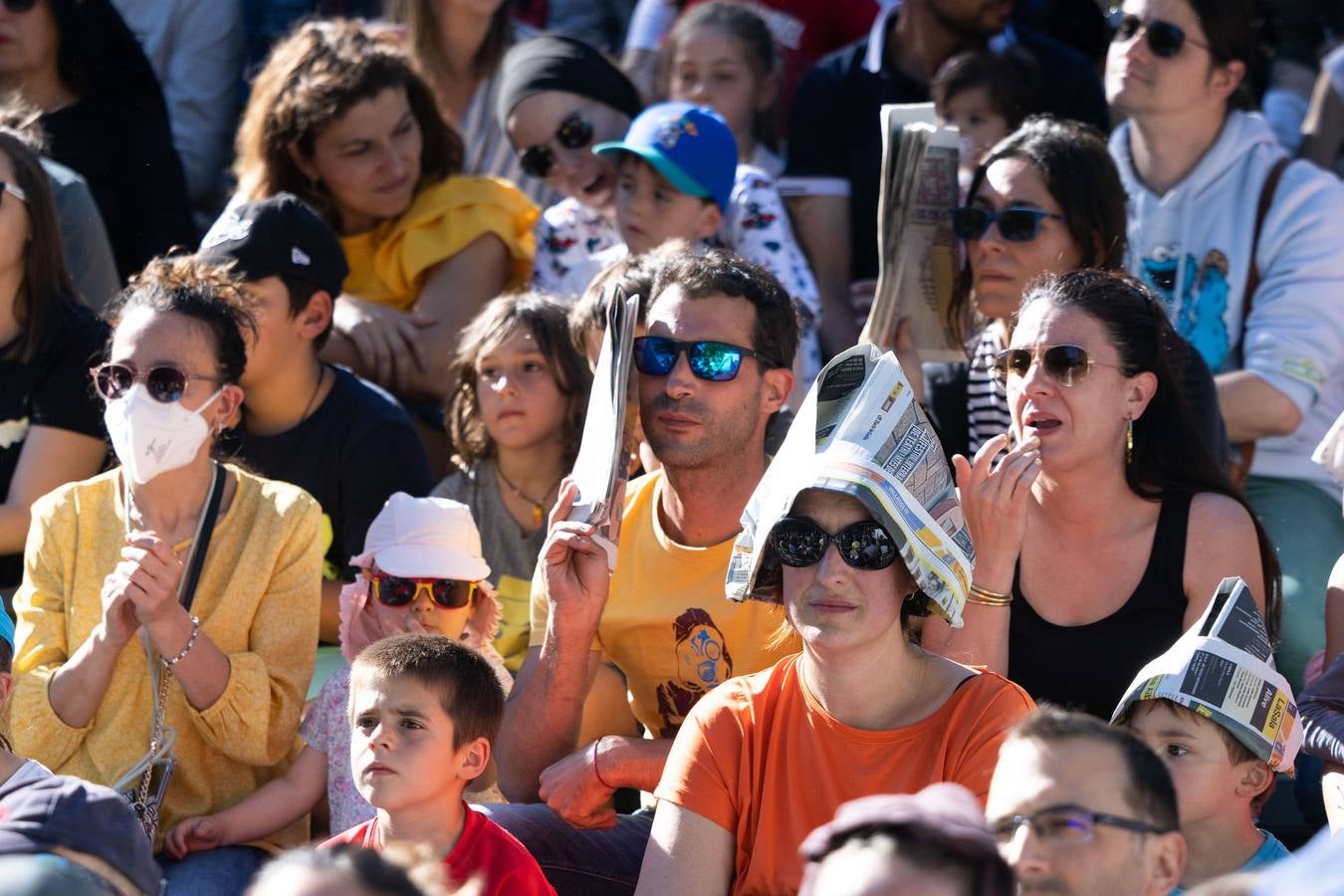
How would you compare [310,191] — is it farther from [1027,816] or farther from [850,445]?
[1027,816]

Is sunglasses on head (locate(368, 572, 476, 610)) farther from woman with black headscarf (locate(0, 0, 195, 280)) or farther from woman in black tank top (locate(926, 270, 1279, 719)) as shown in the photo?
woman with black headscarf (locate(0, 0, 195, 280))

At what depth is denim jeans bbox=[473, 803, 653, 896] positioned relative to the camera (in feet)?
11.8

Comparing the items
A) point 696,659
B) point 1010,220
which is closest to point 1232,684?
point 696,659

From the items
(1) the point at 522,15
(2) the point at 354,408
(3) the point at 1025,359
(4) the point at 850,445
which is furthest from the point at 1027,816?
(1) the point at 522,15

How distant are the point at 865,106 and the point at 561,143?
1.08 metres

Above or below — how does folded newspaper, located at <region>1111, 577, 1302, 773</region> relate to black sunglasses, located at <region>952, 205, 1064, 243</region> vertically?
below

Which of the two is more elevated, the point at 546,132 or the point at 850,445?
the point at 546,132

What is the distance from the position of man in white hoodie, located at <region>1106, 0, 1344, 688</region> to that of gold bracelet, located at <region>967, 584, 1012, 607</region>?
147 cm

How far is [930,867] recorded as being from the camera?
226 cm

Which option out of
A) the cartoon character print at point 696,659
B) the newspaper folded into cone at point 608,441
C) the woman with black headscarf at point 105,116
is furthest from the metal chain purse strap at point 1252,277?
the woman with black headscarf at point 105,116

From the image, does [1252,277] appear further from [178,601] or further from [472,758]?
[178,601]

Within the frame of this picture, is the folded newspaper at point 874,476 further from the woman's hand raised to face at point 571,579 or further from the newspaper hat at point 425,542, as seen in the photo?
the newspaper hat at point 425,542

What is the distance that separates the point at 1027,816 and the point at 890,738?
553 millimetres

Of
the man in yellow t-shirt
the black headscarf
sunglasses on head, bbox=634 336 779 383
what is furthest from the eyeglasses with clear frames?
the black headscarf
